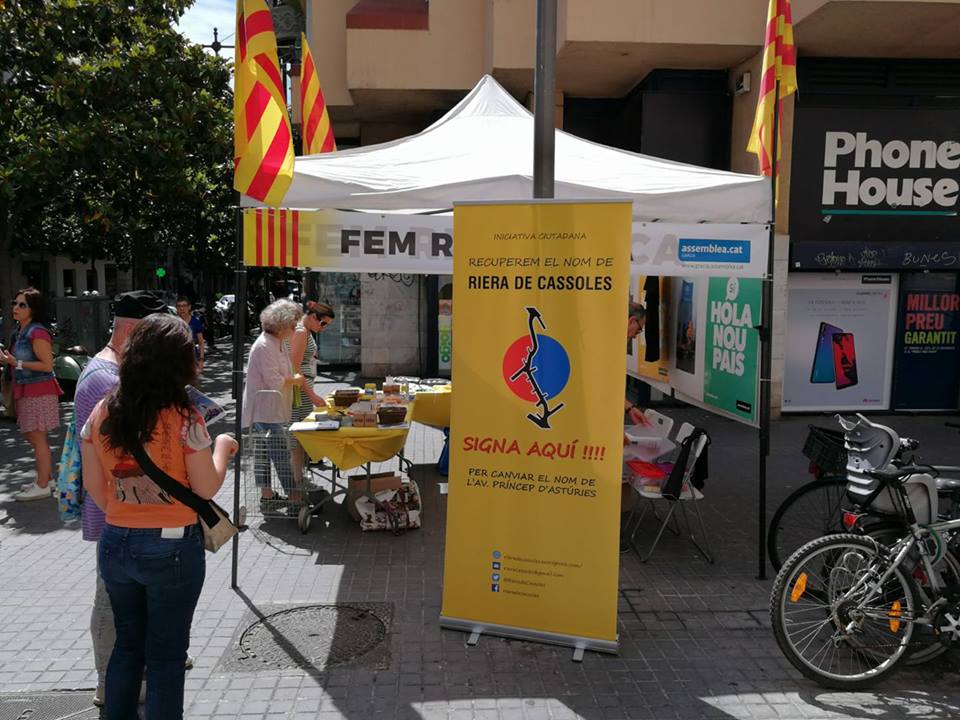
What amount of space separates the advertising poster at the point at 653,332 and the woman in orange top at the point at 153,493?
461 cm

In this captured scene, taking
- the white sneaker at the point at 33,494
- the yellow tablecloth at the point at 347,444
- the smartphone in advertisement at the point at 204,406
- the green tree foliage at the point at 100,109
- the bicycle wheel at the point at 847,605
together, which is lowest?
the white sneaker at the point at 33,494

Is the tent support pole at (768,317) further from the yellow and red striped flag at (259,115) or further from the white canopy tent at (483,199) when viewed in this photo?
the yellow and red striped flag at (259,115)

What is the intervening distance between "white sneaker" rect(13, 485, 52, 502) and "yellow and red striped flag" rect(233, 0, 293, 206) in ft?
14.1

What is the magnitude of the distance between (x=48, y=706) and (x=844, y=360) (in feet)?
36.6

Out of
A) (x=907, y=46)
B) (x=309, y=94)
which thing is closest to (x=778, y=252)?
(x=907, y=46)

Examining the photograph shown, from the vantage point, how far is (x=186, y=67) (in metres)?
13.3

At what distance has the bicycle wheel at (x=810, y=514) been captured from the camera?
16.1 ft

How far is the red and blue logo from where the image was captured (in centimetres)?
414

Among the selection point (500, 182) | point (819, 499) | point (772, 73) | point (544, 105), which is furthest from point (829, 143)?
point (544, 105)

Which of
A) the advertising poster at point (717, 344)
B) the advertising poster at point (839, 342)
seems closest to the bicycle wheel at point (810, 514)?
the advertising poster at point (717, 344)

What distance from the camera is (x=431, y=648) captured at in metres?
4.29

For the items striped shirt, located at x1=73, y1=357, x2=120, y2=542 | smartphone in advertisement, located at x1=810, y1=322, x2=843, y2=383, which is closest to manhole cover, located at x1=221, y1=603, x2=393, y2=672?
striped shirt, located at x1=73, y1=357, x2=120, y2=542

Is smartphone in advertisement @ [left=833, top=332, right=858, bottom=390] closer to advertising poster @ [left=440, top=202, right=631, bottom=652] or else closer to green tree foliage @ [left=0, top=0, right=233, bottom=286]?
advertising poster @ [left=440, top=202, right=631, bottom=652]

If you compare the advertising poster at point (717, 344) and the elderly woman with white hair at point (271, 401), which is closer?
the advertising poster at point (717, 344)
